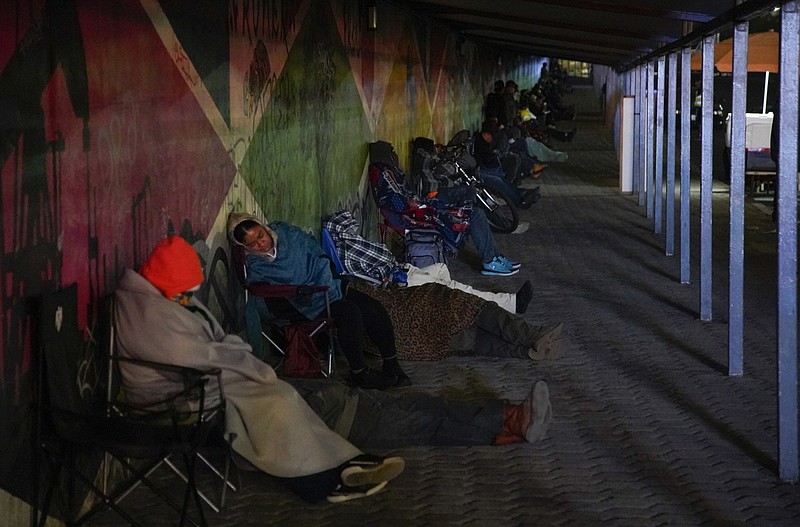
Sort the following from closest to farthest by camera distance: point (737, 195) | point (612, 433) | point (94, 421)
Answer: point (94, 421) < point (612, 433) < point (737, 195)

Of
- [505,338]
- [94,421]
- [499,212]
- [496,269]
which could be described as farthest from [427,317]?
[499,212]

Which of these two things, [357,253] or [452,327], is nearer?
[452,327]

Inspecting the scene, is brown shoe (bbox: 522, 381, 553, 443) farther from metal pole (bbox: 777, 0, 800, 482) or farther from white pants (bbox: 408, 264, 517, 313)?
white pants (bbox: 408, 264, 517, 313)

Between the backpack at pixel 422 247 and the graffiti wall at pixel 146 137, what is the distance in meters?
0.68

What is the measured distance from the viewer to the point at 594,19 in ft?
38.7

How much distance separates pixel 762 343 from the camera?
8367mm

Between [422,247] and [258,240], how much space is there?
12.7 feet

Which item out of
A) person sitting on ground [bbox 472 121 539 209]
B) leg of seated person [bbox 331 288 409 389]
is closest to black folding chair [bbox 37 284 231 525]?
leg of seated person [bbox 331 288 409 389]

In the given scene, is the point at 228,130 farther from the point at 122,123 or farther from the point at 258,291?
the point at 122,123

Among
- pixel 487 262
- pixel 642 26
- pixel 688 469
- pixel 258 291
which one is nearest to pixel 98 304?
pixel 258 291

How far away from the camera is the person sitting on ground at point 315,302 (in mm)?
6988

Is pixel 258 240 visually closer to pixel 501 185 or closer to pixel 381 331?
pixel 381 331

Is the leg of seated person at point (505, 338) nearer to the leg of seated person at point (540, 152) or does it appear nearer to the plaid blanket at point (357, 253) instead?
the plaid blanket at point (357, 253)

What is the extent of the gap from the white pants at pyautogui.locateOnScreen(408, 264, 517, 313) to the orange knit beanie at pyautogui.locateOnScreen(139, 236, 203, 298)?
3783mm
